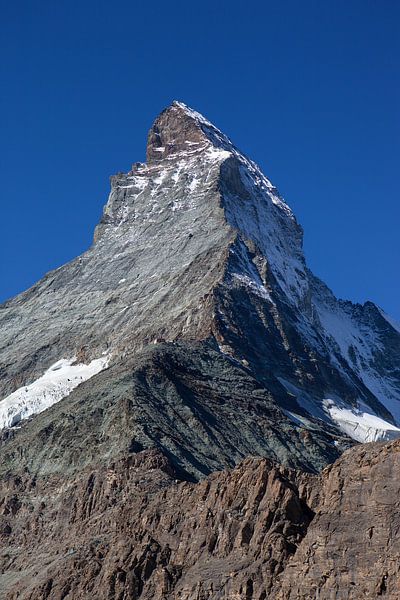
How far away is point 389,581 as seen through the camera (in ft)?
291

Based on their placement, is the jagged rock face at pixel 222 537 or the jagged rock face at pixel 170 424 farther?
the jagged rock face at pixel 170 424

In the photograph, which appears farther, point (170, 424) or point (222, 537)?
point (170, 424)

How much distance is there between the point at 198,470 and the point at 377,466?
51862mm

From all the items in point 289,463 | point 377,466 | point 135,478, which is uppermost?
point 289,463

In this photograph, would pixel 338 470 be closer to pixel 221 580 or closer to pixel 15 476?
pixel 221 580

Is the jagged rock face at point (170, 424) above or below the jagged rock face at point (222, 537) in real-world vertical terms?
above

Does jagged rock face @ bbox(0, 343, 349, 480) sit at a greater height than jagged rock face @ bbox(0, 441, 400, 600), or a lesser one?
greater

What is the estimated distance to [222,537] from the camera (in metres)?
108

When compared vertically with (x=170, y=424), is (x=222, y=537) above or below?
below

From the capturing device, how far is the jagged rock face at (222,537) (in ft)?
307

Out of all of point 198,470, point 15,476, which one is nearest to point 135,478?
point 198,470

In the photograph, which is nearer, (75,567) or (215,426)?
(75,567)

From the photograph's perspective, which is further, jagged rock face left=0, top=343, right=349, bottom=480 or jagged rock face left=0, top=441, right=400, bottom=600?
jagged rock face left=0, top=343, right=349, bottom=480

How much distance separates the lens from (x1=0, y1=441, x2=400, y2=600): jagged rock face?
93500 mm
